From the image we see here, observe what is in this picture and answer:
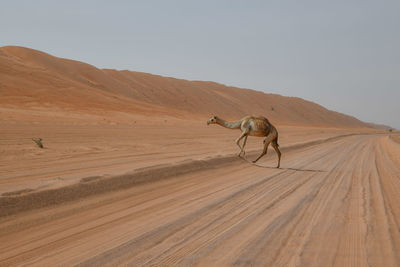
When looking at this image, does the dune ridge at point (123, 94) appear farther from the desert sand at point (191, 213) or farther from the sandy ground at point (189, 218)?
the sandy ground at point (189, 218)

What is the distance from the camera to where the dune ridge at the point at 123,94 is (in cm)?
3812

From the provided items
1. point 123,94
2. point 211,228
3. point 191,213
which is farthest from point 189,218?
point 123,94

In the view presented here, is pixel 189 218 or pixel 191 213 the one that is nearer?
pixel 189 218

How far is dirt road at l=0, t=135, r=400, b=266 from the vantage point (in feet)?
11.2

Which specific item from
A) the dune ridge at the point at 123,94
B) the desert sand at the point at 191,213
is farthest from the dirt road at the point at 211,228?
the dune ridge at the point at 123,94

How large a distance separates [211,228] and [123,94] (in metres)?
66.5

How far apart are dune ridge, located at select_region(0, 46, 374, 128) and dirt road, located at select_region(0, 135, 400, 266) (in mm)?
30002

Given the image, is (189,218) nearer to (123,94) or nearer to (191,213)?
(191,213)

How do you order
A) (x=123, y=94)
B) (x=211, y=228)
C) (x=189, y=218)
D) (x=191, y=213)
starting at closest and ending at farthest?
(x=211, y=228)
(x=189, y=218)
(x=191, y=213)
(x=123, y=94)

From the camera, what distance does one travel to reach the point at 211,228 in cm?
438

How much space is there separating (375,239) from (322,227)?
2.32ft

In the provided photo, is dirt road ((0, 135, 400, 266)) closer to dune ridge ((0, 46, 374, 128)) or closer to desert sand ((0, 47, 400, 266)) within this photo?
desert sand ((0, 47, 400, 266))

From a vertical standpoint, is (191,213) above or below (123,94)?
below

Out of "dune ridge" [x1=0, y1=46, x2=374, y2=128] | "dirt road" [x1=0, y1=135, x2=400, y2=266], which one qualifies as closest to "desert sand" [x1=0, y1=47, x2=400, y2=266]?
"dirt road" [x1=0, y1=135, x2=400, y2=266]
